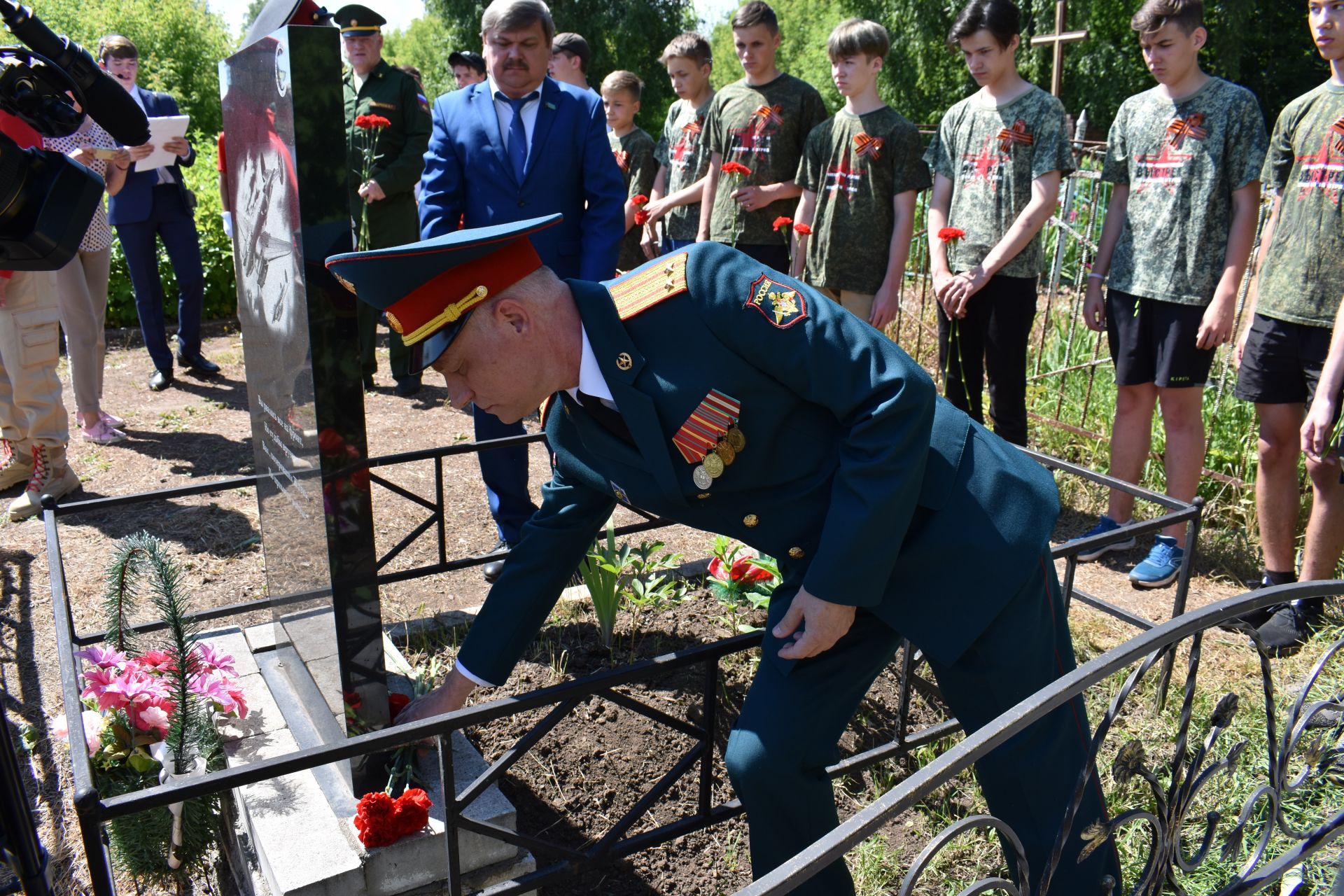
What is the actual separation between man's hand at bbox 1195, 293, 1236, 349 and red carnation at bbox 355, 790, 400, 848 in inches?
133

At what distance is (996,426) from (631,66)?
28.0 m

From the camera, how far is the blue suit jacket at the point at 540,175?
4098 millimetres

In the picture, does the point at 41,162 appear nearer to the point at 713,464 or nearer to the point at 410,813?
the point at 713,464

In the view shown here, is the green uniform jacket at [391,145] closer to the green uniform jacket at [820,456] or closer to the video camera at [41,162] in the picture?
the video camera at [41,162]

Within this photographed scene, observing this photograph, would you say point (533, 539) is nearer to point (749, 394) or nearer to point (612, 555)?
point (749, 394)

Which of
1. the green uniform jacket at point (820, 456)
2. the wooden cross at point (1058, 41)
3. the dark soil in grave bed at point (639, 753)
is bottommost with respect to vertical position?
the dark soil in grave bed at point (639, 753)

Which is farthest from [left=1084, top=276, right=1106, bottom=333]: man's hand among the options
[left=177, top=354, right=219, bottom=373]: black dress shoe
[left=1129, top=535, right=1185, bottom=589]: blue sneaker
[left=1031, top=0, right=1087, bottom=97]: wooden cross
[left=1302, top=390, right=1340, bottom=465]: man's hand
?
[left=177, top=354, right=219, bottom=373]: black dress shoe

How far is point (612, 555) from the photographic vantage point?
355cm

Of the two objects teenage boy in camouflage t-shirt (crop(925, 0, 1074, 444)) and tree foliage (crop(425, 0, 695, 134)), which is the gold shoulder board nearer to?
teenage boy in camouflage t-shirt (crop(925, 0, 1074, 444))

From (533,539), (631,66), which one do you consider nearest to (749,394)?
(533,539)

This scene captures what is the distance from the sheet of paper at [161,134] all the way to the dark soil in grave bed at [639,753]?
3.82m

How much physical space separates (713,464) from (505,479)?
2.53 metres

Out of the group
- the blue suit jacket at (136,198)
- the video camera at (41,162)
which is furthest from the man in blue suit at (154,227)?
the video camera at (41,162)

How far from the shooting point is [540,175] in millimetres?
4105
